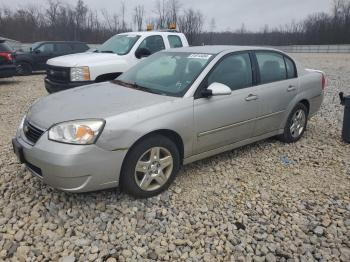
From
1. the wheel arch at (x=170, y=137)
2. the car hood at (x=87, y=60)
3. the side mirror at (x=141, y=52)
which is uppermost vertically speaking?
the side mirror at (x=141, y=52)

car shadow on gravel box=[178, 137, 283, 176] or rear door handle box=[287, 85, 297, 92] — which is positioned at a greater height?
rear door handle box=[287, 85, 297, 92]

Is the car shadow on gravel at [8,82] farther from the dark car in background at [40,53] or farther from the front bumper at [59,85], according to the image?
the front bumper at [59,85]

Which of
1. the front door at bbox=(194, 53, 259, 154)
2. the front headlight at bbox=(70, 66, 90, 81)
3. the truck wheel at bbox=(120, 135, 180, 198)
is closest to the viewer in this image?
the truck wheel at bbox=(120, 135, 180, 198)

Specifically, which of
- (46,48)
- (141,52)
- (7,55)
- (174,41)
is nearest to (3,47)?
(7,55)

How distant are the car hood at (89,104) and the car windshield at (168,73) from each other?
21 cm

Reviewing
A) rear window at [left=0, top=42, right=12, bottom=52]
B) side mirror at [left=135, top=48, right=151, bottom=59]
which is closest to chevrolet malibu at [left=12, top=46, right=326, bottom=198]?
side mirror at [left=135, top=48, right=151, bottom=59]

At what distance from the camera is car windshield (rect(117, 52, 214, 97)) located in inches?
156

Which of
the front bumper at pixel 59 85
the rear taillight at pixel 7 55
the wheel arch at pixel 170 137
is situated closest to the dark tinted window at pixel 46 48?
the rear taillight at pixel 7 55

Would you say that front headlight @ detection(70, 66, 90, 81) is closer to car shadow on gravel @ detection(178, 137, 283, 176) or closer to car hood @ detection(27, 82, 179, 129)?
car hood @ detection(27, 82, 179, 129)

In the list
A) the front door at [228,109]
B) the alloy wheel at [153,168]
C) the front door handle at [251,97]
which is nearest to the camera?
the alloy wheel at [153,168]

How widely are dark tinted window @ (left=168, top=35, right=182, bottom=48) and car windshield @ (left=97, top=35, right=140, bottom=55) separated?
2.95 ft

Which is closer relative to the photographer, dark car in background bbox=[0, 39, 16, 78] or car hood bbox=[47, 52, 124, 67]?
car hood bbox=[47, 52, 124, 67]

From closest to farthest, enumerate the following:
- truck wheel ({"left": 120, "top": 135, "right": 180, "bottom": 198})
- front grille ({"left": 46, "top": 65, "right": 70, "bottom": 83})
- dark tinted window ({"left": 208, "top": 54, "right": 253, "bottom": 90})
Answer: truck wheel ({"left": 120, "top": 135, "right": 180, "bottom": 198}), dark tinted window ({"left": 208, "top": 54, "right": 253, "bottom": 90}), front grille ({"left": 46, "top": 65, "right": 70, "bottom": 83})

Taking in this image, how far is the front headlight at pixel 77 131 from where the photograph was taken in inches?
122
